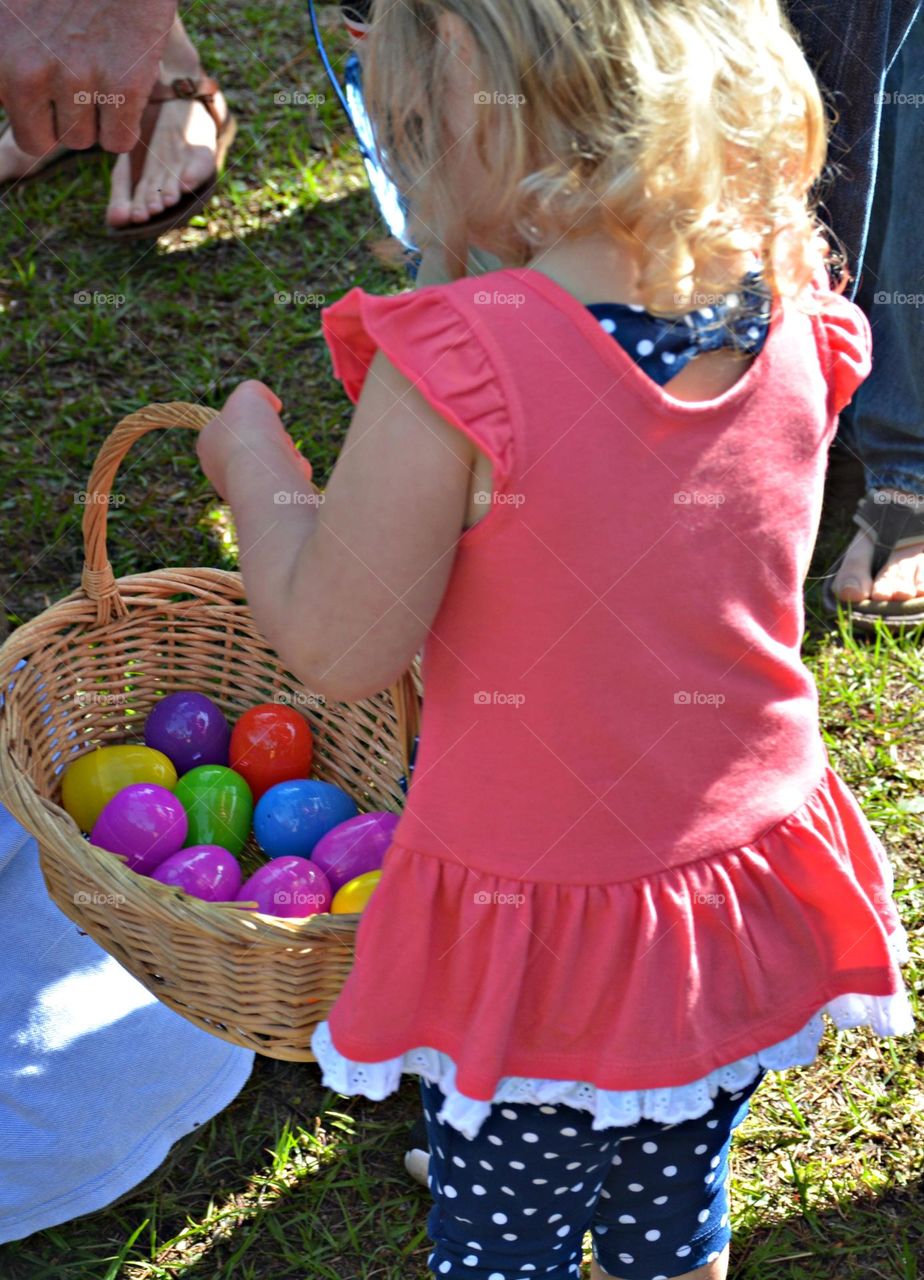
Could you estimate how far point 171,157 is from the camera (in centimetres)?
316

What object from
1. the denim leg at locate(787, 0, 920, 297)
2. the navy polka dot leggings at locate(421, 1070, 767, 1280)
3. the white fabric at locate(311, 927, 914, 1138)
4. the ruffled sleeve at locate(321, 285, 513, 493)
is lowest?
the navy polka dot leggings at locate(421, 1070, 767, 1280)

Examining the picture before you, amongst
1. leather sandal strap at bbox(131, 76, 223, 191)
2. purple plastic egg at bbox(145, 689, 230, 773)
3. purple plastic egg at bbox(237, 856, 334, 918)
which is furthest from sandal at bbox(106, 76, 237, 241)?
purple plastic egg at bbox(237, 856, 334, 918)

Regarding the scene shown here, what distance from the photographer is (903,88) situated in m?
2.18

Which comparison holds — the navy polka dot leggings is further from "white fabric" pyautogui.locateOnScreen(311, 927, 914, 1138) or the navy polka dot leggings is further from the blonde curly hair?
the blonde curly hair

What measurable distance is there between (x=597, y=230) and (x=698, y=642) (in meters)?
0.31

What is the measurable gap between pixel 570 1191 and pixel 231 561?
1.54 meters

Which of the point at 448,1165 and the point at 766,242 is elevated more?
the point at 766,242

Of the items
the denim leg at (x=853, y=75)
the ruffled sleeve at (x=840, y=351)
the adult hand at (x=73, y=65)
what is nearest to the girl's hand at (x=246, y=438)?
the ruffled sleeve at (x=840, y=351)

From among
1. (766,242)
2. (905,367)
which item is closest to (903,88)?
(905,367)

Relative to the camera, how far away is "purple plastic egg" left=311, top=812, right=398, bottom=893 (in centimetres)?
173

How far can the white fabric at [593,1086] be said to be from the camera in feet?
3.52

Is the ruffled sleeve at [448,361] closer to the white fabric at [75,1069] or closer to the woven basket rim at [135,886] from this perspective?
the woven basket rim at [135,886]

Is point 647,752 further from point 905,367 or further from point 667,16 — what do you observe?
point 905,367

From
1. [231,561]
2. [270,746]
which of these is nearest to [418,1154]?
[270,746]
